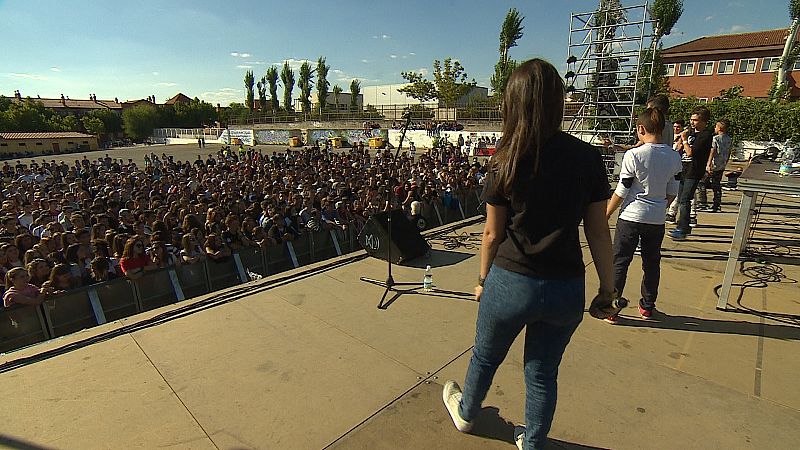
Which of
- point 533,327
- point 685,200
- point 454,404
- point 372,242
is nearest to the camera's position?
point 533,327

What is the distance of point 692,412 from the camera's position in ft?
7.93

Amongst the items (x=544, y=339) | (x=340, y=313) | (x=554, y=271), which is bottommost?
(x=340, y=313)

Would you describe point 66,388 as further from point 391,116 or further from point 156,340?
point 391,116

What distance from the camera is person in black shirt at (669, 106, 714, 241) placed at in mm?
5445

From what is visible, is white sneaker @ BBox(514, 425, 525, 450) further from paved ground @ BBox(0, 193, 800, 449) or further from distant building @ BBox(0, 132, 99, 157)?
distant building @ BBox(0, 132, 99, 157)

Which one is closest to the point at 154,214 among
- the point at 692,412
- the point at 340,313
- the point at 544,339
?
the point at 340,313

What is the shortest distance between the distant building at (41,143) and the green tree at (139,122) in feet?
44.4

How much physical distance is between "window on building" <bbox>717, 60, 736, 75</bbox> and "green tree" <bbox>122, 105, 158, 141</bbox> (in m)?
92.1

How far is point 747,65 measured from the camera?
3844 cm

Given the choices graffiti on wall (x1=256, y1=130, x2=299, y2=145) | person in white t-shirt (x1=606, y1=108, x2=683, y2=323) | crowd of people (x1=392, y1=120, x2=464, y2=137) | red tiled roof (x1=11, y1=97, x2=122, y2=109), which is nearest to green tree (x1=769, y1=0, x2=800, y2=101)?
crowd of people (x1=392, y1=120, x2=464, y2=137)

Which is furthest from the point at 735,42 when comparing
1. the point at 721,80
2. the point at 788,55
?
the point at 788,55

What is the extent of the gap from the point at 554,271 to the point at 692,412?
176cm

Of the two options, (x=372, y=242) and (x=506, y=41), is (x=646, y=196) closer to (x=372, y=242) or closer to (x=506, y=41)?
(x=372, y=242)

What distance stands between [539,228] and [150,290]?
5.31 m
